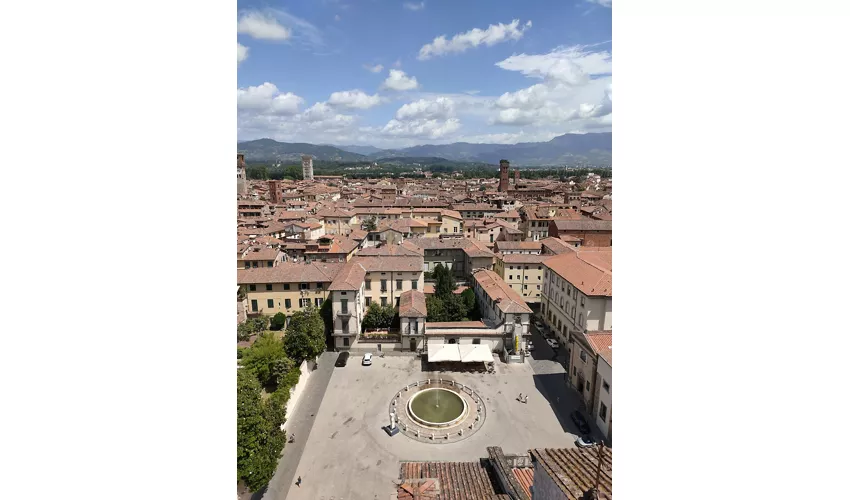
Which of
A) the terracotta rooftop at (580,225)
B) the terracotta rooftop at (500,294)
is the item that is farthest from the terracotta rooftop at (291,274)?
the terracotta rooftop at (580,225)

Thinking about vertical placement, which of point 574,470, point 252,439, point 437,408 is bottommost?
point 437,408

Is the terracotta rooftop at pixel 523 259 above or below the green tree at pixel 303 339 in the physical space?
above

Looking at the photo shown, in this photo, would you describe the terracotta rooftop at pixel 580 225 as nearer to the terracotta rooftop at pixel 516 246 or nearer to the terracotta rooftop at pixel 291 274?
the terracotta rooftop at pixel 516 246

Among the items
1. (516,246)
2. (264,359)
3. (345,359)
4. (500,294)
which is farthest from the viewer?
(516,246)

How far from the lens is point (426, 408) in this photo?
1246 cm

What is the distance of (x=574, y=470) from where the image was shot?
136 inches

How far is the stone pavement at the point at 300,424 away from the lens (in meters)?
9.41

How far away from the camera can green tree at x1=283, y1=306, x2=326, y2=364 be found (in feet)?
44.2

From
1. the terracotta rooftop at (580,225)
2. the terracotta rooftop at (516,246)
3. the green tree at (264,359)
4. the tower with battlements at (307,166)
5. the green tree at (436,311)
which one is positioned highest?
the tower with battlements at (307,166)

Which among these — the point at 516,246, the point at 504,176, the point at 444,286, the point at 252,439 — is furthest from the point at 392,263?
the point at 504,176

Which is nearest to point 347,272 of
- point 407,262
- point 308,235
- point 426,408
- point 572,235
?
point 407,262

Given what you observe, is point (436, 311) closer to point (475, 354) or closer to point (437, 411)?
point (475, 354)

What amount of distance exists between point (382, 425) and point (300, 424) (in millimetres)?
2474

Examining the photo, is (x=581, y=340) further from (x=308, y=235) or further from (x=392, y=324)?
(x=308, y=235)
